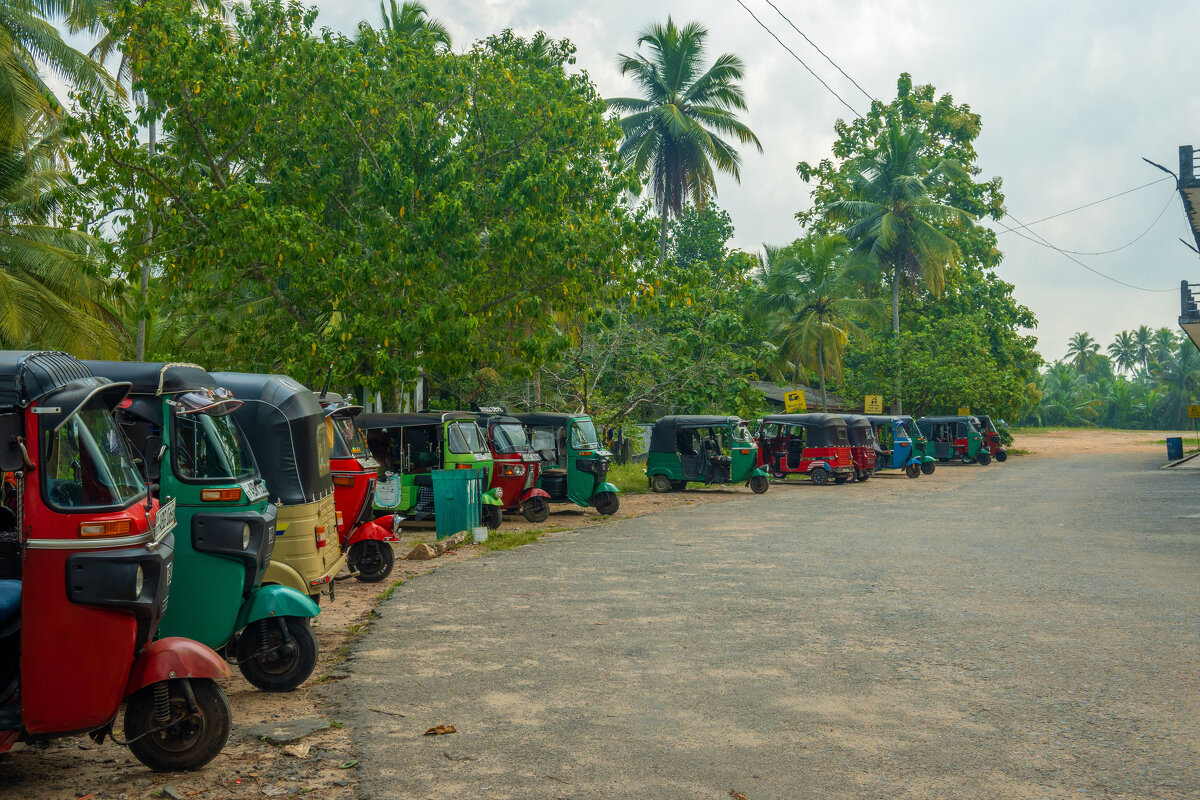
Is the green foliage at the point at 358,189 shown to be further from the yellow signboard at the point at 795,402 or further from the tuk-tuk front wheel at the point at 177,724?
the yellow signboard at the point at 795,402

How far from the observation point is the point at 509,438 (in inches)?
698

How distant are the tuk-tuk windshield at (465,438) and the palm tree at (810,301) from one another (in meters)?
25.2

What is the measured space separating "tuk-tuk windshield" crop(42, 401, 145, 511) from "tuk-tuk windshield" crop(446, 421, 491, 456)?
11050mm

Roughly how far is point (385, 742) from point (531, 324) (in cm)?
1842

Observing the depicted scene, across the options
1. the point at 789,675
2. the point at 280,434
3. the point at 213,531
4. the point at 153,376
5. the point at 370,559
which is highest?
the point at 153,376

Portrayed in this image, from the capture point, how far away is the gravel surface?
193 inches

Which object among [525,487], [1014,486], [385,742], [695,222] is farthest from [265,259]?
[695,222]

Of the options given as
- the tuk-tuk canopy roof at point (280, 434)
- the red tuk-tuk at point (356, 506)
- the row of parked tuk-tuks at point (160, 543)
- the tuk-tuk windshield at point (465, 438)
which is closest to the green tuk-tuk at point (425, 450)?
the tuk-tuk windshield at point (465, 438)

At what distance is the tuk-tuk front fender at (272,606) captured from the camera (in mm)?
6320

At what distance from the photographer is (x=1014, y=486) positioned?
2631 cm

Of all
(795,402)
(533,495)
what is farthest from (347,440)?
(795,402)

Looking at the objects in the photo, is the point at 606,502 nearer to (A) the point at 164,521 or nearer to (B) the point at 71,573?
(A) the point at 164,521

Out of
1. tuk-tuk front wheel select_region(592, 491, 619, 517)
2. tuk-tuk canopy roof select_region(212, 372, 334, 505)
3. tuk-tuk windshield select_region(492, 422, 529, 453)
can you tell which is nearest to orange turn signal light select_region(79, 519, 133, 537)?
tuk-tuk canopy roof select_region(212, 372, 334, 505)

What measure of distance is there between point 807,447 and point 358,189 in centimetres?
1596
